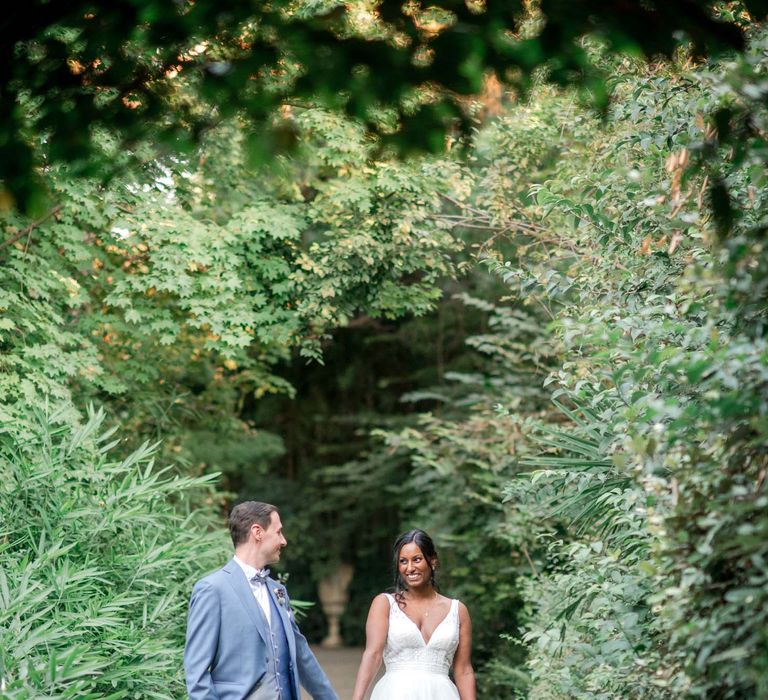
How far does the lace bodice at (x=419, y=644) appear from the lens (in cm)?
650

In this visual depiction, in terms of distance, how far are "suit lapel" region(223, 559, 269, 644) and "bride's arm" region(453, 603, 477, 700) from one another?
141cm

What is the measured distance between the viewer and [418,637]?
651cm

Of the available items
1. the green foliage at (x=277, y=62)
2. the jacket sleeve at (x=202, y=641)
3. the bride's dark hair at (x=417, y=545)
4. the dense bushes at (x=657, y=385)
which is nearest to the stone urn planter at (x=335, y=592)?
the dense bushes at (x=657, y=385)

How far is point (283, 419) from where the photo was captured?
71.7ft

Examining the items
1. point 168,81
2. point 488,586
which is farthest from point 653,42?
point 488,586

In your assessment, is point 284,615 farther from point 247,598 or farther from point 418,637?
point 418,637

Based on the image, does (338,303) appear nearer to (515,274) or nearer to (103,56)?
(515,274)

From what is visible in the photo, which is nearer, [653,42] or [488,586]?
[653,42]

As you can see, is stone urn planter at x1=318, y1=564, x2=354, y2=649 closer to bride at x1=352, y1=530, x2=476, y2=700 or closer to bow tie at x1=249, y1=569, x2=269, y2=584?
bride at x1=352, y1=530, x2=476, y2=700

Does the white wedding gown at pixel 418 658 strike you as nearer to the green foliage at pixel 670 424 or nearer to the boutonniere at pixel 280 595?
the green foliage at pixel 670 424

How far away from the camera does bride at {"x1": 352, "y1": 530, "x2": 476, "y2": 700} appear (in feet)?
21.2

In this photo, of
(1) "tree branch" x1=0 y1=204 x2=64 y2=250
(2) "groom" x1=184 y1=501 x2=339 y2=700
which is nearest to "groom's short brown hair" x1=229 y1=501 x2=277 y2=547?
(2) "groom" x1=184 y1=501 x2=339 y2=700

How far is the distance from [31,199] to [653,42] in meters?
1.63

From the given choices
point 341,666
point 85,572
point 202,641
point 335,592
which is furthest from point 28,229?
point 335,592
